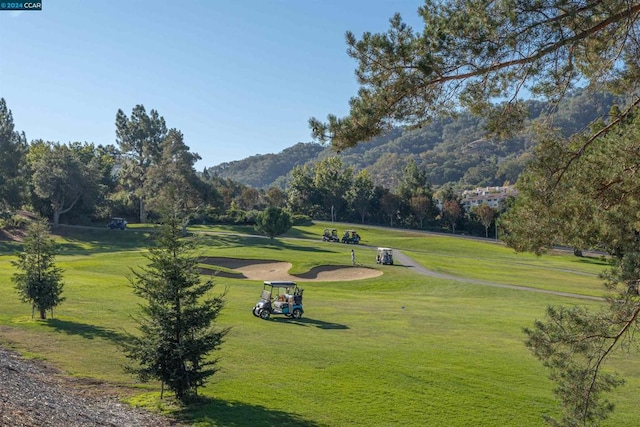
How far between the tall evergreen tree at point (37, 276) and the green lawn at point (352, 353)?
0.91 meters

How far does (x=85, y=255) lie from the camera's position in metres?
55.8

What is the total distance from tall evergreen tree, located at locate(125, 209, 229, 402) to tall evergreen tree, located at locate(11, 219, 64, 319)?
11102mm

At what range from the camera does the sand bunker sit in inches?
1763

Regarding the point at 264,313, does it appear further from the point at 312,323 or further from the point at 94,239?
the point at 94,239

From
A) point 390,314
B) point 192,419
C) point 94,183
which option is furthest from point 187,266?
point 94,183

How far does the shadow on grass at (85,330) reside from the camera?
20375 mm

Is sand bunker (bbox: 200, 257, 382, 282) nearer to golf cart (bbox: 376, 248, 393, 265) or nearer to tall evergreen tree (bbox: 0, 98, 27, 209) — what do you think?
golf cart (bbox: 376, 248, 393, 265)

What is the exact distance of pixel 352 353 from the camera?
64.0 ft

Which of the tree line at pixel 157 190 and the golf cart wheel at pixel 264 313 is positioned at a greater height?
the tree line at pixel 157 190

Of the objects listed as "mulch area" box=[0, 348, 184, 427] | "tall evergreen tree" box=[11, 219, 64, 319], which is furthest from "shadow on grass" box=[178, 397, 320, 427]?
"tall evergreen tree" box=[11, 219, 64, 319]

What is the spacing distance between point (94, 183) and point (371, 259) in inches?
1802

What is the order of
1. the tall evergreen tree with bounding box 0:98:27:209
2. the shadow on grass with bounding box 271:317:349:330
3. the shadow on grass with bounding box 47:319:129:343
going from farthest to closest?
the tall evergreen tree with bounding box 0:98:27:209 → the shadow on grass with bounding box 271:317:349:330 → the shadow on grass with bounding box 47:319:129:343

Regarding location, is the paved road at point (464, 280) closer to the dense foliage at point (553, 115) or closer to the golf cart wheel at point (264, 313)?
the golf cart wheel at point (264, 313)

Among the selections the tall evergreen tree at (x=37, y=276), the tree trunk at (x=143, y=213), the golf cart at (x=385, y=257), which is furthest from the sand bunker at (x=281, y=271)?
the tree trunk at (x=143, y=213)
